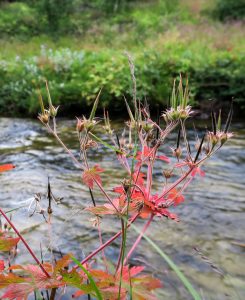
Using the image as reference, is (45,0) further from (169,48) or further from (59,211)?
(59,211)

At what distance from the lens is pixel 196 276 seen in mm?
2691

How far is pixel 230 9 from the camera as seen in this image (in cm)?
2380

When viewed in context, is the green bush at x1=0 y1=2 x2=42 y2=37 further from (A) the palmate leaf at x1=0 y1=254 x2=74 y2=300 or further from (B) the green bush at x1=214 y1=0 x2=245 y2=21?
(A) the palmate leaf at x1=0 y1=254 x2=74 y2=300

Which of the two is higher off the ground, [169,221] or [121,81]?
[121,81]

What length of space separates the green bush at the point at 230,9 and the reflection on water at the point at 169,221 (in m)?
19.4

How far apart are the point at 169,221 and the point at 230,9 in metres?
22.9

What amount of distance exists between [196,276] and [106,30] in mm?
20767

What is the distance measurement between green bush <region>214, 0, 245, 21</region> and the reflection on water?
19.4 metres

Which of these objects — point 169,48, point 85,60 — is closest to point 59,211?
point 85,60

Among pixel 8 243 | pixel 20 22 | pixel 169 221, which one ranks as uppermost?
pixel 20 22

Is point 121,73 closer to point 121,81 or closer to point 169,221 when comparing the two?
point 121,81

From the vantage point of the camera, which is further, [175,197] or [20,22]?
[20,22]

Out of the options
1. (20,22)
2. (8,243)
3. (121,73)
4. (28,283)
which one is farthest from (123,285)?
(20,22)

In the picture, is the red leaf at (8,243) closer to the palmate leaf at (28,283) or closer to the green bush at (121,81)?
the palmate leaf at (28,283)
